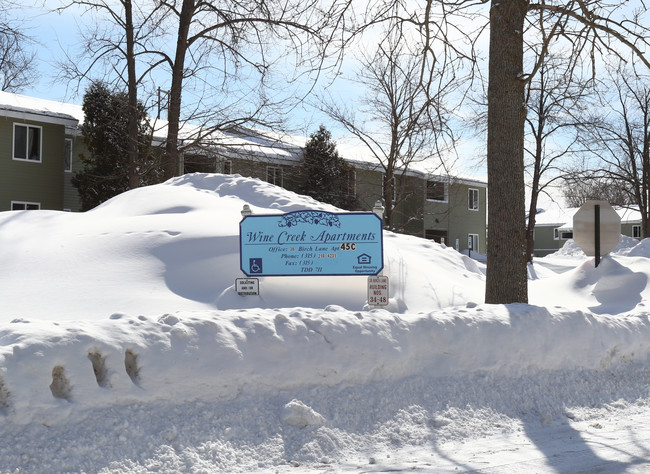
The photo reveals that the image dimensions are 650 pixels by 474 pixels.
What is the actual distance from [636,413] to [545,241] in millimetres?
53474

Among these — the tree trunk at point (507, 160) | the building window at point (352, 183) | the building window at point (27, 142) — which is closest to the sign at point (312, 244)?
the tree trunk at point (507, 160)

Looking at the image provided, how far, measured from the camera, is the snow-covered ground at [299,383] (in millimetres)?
4781

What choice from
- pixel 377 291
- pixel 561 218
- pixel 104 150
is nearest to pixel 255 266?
pixel 377 291

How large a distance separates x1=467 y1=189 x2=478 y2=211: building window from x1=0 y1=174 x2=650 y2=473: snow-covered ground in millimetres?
27852

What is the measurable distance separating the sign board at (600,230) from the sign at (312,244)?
19.4ft

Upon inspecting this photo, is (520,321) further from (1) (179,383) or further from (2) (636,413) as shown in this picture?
(1) (179,383)

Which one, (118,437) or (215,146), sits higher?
(215,146)

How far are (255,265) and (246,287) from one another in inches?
16.5

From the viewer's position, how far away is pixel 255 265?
10.2 m

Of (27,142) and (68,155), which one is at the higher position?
(27,142)

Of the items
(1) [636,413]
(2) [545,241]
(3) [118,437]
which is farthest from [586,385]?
(2) [545,241]

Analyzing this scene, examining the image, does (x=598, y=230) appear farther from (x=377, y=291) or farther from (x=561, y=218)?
(x=561, y=218)

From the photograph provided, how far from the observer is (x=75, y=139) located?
2509 cm

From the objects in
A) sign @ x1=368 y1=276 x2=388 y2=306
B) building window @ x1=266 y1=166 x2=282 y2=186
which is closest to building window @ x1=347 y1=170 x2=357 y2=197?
building window @ x1=266 y1=166 x2=282 y2=186
